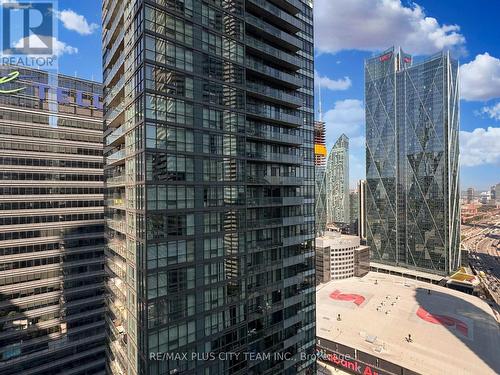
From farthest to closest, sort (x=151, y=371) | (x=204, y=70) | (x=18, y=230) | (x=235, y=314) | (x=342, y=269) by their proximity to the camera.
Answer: (x=342, y=269) < (x=18, y=230) < (x=235, y=314) < (x=204, y=70) < (x=151, y=371)

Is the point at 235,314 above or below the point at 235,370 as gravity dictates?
above

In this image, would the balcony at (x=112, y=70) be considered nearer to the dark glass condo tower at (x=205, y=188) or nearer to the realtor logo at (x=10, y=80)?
the dark glass condo tower at (x=205, y=188)

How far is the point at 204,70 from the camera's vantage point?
33156 millimetres

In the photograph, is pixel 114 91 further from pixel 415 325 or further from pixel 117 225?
pixel 415 325

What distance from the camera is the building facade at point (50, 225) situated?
5684 centimetres

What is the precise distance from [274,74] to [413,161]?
13941 cm

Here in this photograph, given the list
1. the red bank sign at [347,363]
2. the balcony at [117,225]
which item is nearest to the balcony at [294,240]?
the balcony at [117,225]

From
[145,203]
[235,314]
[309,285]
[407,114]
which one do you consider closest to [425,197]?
[407,114]

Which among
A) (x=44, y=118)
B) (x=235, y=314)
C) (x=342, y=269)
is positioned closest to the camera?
(x=235, y=314)

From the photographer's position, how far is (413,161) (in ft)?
506

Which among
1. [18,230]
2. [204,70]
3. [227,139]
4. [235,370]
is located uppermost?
[204,70]

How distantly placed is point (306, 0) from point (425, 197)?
135263 millimetres

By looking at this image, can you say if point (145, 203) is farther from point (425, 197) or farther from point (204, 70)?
point (425, 197)

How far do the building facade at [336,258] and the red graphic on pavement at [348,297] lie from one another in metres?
21.7
